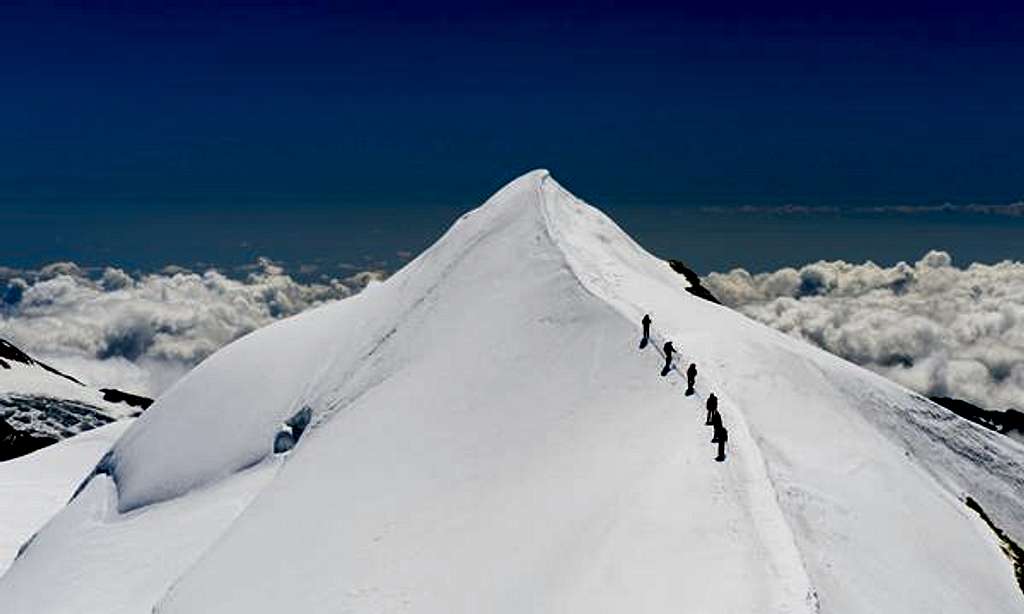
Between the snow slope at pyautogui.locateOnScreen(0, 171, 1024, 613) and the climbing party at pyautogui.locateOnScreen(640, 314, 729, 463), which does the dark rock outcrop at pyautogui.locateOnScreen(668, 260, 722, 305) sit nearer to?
the snow slope at pyautogui.locateOnScreen(0, 171, 1024, 613)

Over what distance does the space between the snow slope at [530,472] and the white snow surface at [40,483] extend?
18.9 metres

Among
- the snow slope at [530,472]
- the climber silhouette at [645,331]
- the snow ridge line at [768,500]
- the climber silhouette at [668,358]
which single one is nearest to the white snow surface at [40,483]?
the snow slope at [530,472]

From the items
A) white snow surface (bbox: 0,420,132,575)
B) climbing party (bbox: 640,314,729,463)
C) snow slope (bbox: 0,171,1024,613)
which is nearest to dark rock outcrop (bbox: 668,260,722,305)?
snow slope (bbox: 0,171,1024,613)

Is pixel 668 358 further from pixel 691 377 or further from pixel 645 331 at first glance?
pixel 645 331

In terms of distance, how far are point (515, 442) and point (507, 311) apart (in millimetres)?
19426

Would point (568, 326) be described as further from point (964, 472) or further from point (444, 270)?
point (964, 472)

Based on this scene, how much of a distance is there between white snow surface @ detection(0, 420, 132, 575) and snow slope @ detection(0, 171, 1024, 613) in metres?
18.9

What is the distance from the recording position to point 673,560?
30.8 metres

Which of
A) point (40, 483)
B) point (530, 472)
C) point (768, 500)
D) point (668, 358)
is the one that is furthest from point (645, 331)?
point (40, 483)

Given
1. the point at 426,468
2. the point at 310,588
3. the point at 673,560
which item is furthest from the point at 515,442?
the point at 673,560

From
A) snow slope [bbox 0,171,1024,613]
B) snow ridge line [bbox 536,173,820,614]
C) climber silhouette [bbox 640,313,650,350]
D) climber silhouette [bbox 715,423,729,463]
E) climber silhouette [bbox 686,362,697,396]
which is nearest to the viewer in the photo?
snow ridge line [bbox 536,173,820,614]

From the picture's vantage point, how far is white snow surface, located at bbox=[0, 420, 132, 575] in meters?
92.3

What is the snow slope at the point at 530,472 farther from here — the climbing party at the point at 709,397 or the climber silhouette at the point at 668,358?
the climber silhouette at the point at 668,358

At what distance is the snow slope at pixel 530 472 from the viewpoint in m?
33.4
